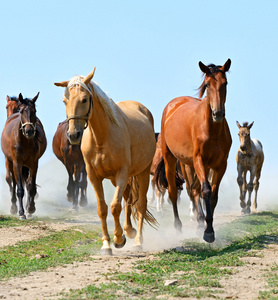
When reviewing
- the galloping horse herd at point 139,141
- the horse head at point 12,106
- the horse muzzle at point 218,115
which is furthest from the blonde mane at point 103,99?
the horse head at point 12,106

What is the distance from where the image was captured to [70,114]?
6.93 m

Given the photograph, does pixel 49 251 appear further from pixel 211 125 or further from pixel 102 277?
pixel 211 125

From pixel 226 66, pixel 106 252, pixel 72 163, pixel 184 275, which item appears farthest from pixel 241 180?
pixel 184 275

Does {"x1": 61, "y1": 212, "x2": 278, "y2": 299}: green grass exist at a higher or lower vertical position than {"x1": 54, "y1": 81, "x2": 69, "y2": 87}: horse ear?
lower

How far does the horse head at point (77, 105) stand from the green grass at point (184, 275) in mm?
1818

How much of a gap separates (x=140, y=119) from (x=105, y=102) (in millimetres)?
1465

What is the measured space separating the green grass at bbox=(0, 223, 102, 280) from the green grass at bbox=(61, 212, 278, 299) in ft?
3.75

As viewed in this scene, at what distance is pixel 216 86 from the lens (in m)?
8.12

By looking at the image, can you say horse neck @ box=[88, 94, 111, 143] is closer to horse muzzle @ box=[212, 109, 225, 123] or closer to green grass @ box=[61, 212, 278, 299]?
horse muzzle @ box=[212, 109, 225, 123]

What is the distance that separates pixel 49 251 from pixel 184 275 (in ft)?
10.7

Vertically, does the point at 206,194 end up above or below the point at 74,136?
below

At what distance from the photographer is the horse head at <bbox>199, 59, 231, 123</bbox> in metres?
7.99

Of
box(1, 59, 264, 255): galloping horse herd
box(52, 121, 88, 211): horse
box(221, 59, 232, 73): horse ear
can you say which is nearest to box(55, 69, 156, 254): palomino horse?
box(1, 59, 264, 255): galloping horse herd

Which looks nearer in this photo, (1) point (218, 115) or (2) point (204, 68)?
(1) point (218, 115)
